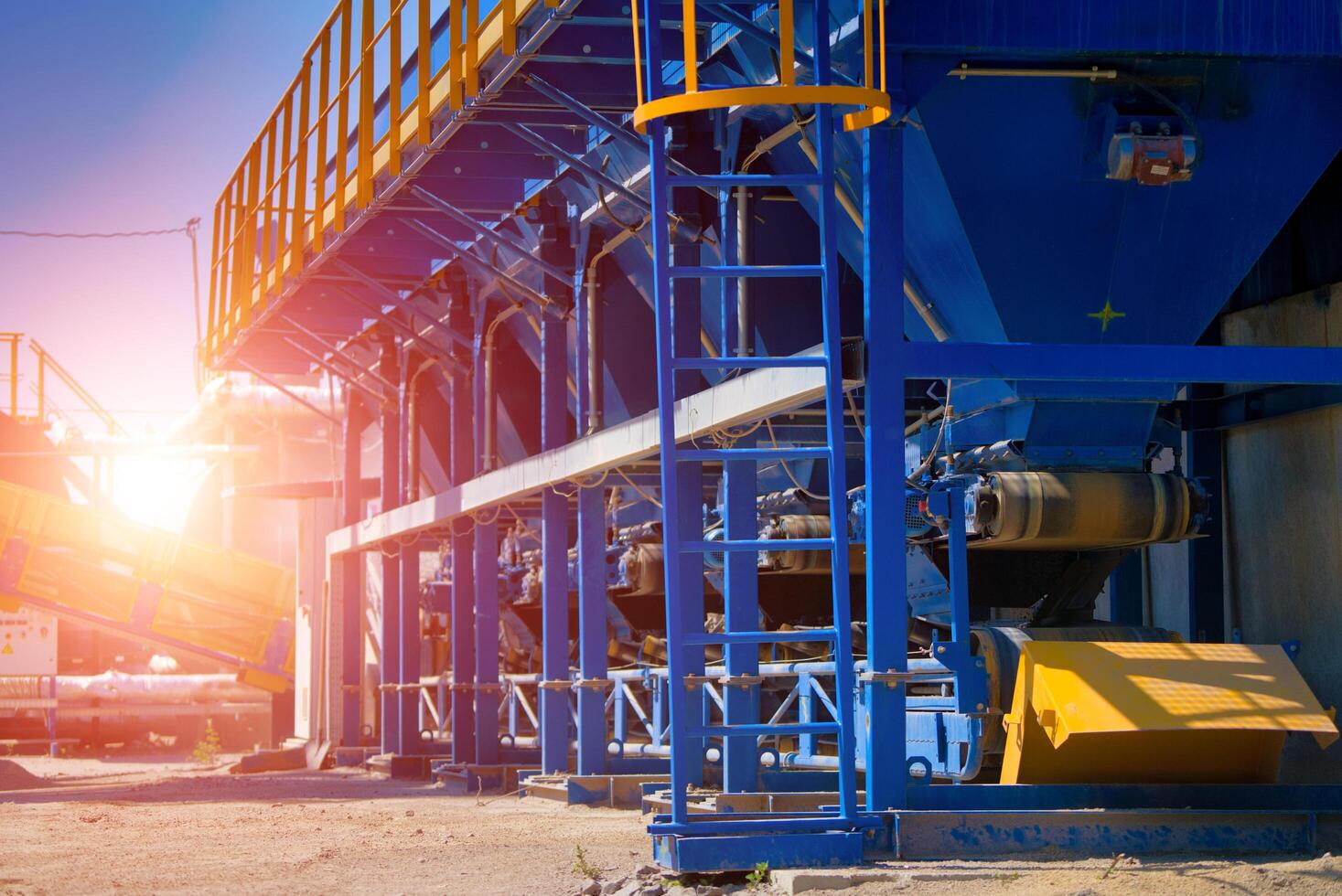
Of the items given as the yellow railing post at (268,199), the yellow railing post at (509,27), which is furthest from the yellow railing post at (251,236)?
the yellow railing post at (509,27)

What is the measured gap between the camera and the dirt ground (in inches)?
264

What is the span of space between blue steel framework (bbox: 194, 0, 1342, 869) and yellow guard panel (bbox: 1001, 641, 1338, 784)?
0.20 meters

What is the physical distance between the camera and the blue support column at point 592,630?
12.9 metres

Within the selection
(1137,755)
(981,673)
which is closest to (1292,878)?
(1137,755)

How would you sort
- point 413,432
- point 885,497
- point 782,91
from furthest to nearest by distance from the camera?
point 413,432 < point 885,497 < point 782,91

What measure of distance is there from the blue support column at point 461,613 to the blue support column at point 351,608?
13.0 feet

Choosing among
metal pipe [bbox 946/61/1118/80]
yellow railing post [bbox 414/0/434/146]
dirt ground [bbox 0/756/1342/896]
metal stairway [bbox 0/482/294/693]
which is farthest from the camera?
metal stairway [bbox 0/482/294/693]

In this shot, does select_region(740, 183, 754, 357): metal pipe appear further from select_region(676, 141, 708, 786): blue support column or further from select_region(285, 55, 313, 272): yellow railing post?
select_region(285, 55, 313, 272): yellow railing post

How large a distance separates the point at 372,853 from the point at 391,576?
399 inches

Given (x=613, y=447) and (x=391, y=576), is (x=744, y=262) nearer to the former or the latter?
(x=613, y=447)

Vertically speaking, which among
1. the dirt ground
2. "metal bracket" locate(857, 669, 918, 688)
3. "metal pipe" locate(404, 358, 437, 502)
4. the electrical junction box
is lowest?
the dirt ground

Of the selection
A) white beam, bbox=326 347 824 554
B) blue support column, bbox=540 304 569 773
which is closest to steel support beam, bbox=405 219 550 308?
blue support column, bbox=540 304 569 773

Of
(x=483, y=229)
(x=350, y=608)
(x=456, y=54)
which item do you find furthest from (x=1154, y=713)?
(x=350, y=608)

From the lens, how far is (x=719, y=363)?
24.4ft
